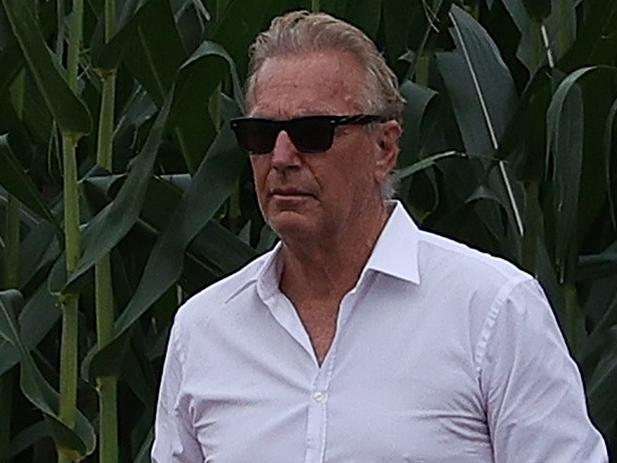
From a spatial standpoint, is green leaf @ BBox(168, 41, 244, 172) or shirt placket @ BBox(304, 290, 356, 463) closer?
shirt placket @ BBox(304, 290, 356, 463)

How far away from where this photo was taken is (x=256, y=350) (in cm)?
182

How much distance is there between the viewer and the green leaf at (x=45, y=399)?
254 centimetres

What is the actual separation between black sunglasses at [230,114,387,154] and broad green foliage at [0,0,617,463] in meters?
0.72

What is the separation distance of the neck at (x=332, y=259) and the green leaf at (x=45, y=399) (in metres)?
0.80

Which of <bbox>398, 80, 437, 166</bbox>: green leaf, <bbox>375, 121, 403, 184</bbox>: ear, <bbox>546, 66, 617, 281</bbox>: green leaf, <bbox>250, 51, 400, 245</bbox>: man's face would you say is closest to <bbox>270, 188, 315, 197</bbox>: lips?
<bbox>250, 51, 400, 245</bbox>: man's face

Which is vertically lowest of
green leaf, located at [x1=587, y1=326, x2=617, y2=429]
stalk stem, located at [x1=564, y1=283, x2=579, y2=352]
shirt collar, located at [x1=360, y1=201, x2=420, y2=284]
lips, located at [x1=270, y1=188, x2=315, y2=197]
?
green leaf, located at [x1=587, y1=326, x2=617, y2=429]

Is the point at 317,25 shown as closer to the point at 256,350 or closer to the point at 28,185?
the point at 256,350

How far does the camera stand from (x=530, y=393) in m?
1.70

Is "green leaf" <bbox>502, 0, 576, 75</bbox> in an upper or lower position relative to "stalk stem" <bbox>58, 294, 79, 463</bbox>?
upper

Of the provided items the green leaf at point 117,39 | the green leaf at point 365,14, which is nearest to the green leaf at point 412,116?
the green leaf at point 365,14

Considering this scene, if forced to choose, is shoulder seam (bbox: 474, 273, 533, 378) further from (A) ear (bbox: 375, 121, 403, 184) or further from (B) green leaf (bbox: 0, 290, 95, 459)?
(B) green leaf (bbox: 0, 290, 95, 459)

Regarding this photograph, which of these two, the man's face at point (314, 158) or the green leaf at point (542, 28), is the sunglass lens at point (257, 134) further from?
the green leaf at point (542, 28)

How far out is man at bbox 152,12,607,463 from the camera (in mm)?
1715

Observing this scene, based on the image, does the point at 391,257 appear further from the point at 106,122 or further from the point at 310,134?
the point at 106,122
